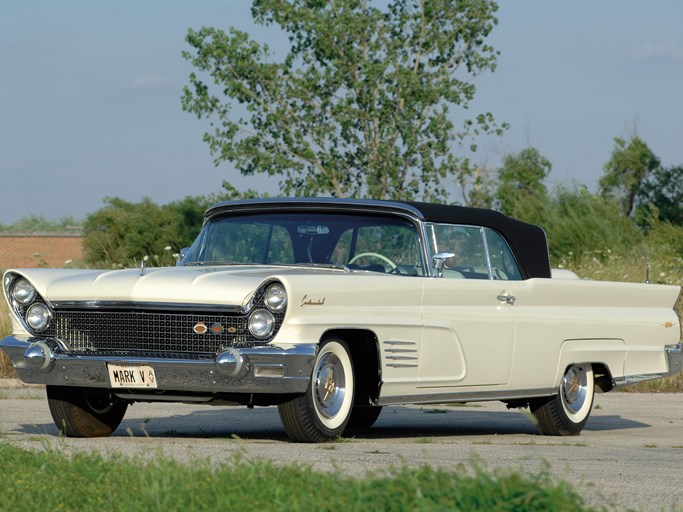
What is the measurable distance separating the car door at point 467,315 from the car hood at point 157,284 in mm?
1068

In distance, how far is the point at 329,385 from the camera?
9422 mm

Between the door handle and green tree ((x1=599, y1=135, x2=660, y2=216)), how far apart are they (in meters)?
34.6

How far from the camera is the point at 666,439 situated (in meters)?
11.3

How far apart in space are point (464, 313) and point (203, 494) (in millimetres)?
5010

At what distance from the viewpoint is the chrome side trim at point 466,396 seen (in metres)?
9.77

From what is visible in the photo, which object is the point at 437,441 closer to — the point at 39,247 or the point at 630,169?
the point at 630,169

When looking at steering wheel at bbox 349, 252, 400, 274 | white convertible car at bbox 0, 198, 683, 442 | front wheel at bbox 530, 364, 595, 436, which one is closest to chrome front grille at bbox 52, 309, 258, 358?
white convertible car at bbox 0, 198, 683, 442

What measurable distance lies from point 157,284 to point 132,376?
623 millimetres

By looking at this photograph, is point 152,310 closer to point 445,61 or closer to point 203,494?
point 203,494

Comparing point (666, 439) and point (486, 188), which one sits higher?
point (486, 188)

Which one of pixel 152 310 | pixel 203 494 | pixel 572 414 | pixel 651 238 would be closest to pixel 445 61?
pixel 651 238

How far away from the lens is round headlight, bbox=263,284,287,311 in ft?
29.3

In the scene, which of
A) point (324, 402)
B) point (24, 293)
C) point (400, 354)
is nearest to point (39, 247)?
point (24, 293)

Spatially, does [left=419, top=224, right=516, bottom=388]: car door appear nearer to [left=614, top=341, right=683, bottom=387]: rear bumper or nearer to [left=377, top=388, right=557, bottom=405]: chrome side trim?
[left=377, top=388, right=557, bottom=405]: chrome side trim
